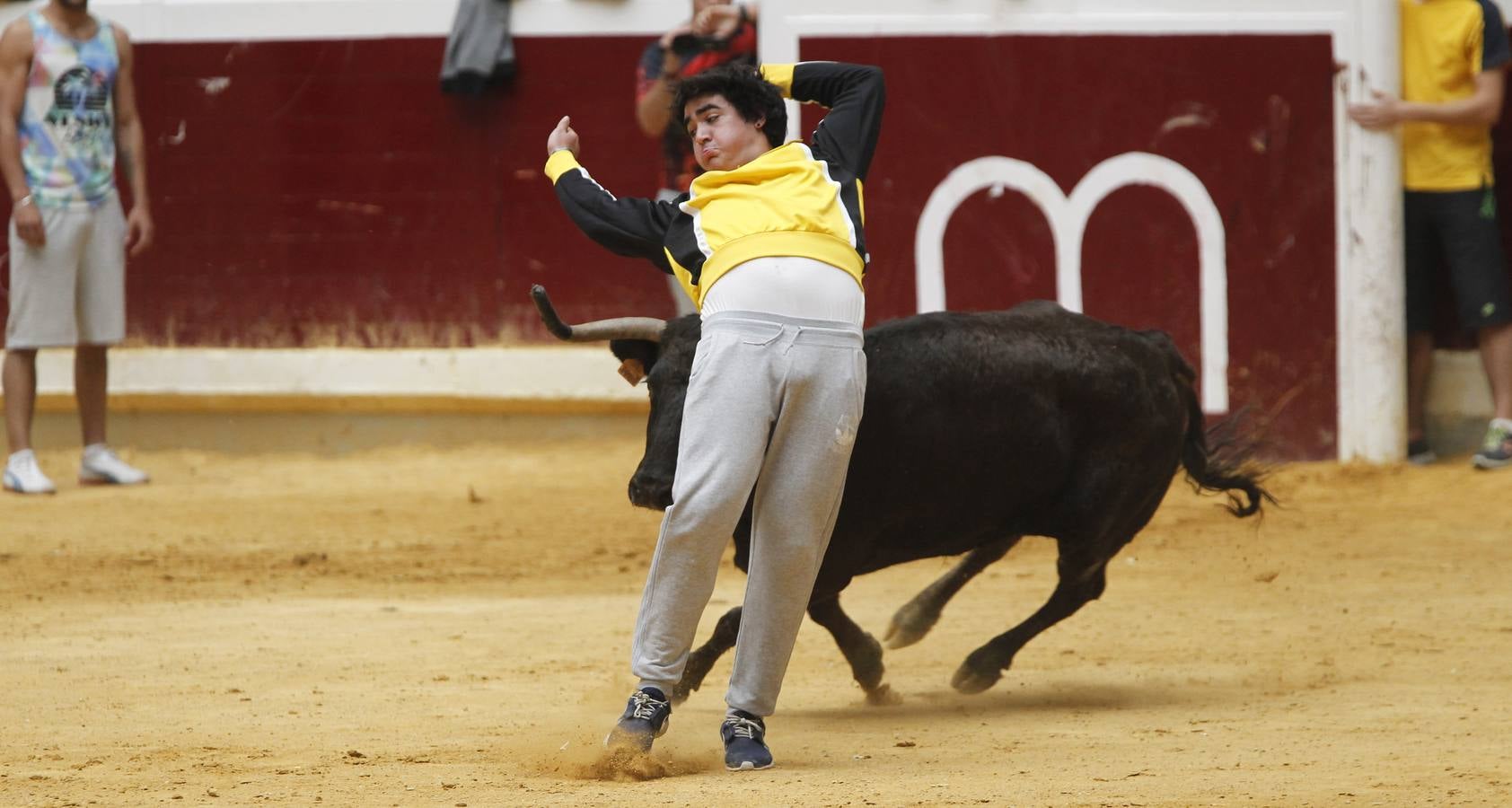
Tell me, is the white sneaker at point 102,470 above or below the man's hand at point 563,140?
below

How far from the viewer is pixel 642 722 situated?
3.82 m

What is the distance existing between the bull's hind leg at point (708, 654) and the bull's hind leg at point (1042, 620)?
25.0 inches

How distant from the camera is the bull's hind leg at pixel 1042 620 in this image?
4.78m

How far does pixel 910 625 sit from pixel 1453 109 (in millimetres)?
3963

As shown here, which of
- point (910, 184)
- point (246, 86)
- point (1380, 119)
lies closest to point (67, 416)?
point (246, 86)

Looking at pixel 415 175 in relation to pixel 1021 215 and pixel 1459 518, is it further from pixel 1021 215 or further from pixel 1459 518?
pixel 1459 518

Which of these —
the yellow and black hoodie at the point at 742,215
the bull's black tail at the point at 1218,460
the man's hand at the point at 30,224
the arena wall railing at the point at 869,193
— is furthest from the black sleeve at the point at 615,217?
the man's hand at the point at 30,224

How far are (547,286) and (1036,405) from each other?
4868mm

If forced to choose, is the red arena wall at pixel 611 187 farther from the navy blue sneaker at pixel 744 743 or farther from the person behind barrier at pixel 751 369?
the navy blue sneaker at pixel 744 743

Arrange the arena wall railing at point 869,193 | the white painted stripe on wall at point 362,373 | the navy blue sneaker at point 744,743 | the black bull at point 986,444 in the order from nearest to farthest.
Result: the navy blue sneaker at point 744,743 < the black bull at point 986,444 < the arena wall railing at point 869,193 < the white painted stripe on wall at point 362,373

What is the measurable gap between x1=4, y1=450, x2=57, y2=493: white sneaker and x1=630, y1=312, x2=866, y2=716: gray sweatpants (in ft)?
16.0

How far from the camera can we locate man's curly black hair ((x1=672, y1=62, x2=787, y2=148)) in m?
3.92

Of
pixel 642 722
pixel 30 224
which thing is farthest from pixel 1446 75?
pixel 30 224

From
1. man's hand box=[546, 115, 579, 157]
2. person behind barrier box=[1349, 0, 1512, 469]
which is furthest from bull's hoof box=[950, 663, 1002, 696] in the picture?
person behind barrier box=[1349, 0, 1512, 469]
